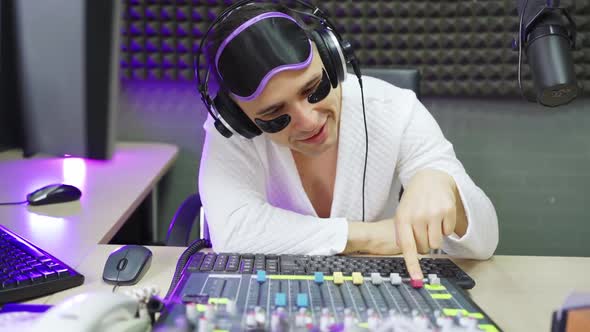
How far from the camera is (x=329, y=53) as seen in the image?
3.02 feet

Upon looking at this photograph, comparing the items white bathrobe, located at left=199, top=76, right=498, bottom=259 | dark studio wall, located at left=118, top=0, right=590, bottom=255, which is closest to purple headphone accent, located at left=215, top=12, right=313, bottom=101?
white bathrobe, located at left=199, top=76, right=498, bottom=259

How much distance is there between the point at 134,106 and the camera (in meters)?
2.11

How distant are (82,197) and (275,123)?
66 centimetres

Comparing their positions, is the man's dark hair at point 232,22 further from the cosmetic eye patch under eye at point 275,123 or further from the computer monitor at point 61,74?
the computer monitor at point 61,74

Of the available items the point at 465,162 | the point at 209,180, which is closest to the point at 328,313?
the point at 209,180

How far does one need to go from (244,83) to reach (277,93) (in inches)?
2.2

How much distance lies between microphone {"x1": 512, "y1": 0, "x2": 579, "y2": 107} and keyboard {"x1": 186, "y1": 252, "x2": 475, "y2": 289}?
29 centimetres

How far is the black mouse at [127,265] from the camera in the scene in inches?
32.0

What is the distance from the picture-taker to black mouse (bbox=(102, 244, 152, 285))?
814 mm

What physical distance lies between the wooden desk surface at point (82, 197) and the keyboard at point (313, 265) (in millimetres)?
217

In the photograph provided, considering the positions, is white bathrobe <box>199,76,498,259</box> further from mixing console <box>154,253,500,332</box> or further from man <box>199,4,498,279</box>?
mixing console <box>154,253,500,332</box>

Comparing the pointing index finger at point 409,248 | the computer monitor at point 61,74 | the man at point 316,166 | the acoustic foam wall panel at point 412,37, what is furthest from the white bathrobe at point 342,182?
the acoustic foam wall panel at point 412,37

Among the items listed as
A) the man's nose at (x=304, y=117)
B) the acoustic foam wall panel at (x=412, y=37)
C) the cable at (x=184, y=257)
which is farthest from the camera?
the acoustic foam wall panel at (x=412, y=37)

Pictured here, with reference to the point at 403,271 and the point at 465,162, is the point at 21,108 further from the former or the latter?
the point at 465,162
